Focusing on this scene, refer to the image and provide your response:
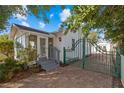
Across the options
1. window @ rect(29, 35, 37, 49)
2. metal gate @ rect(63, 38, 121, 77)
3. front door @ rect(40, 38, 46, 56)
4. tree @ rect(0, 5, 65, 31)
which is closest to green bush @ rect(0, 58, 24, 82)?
window @ rect(29, 35, 37, 49)

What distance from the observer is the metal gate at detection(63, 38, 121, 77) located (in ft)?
26.2

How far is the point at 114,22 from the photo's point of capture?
6719 mm

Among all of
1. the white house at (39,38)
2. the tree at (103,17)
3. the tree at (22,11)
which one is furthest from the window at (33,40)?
the tree at (103,17)

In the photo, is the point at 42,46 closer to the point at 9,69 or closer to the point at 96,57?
the point at 9,69

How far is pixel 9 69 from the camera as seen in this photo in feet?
28.3

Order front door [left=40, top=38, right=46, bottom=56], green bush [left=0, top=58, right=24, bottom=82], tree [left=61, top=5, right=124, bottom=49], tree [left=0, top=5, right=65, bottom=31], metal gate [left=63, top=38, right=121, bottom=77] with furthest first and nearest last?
front door [left=40, top=38, right=46, bottom=56]
metal gate [left=63, top=38, right=121, bottom=77]
green bush [left=0, top=58, right=24, bottom=82]
tree [left=0, top=5, right=65, bottom=31]
tree [left=61, top=5, right=124, bottom=49]

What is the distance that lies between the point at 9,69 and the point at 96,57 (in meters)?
7.18

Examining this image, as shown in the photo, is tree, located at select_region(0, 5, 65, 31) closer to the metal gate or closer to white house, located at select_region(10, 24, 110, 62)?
white house, located at select_region(10, 24, 110, 62)

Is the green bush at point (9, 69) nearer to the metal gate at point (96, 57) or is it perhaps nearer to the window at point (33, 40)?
the window at point (33, 40)

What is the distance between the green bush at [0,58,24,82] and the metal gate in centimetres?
394

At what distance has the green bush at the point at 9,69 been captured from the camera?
24.4 ft

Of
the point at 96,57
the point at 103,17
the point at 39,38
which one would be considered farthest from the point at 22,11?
the point at 96,57
